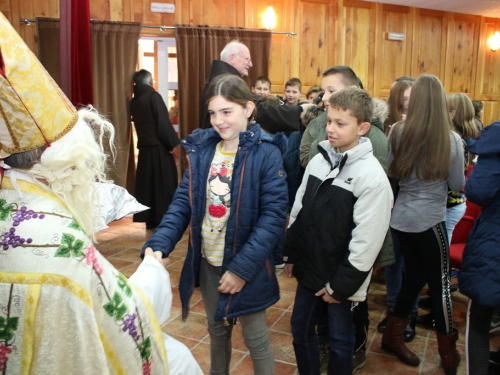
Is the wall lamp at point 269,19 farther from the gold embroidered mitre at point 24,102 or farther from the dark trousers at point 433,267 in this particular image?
the gold embroidered mitre at point 24,102

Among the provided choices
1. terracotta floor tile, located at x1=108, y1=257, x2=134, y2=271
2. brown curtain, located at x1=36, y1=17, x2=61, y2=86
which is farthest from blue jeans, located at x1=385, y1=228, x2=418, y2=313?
brown curtain, located at x1=36, y1=17, x2=61, y2=86

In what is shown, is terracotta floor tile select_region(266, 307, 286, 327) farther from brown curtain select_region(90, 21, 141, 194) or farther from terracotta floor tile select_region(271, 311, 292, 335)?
brown curtain select_region(90, 21, 141, 194)

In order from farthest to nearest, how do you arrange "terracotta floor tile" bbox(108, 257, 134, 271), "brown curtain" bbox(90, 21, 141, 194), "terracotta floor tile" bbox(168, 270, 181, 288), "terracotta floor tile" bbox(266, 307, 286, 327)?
"brown curtain" bbox(90, 21, 141, 194) → "terracotta floor tile" bbox(108, 257, 134, 271) → "terracotta floor tile" bbox(168, 270, 181, 288) → "terracotta floor tile" bbox(266, 307, 286, 327)

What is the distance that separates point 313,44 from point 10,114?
6377mm

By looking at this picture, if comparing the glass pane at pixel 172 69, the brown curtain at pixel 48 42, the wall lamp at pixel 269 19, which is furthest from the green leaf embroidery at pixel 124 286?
the wall lamp at pixel 269 19

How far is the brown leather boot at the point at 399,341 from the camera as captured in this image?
7.75ft

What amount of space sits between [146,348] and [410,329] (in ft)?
6.59

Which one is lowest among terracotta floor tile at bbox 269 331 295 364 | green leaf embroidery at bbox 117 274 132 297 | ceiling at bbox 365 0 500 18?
terracotta floor tile at bbox 269 331 295 364

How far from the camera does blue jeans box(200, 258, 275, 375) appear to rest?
5.79ft

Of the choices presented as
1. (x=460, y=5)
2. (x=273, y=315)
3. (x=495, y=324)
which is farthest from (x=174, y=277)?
(x=460, y=5)

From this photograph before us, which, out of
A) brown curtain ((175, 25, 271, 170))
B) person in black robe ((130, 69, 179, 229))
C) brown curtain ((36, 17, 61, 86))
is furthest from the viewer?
brown curtain ((175, 25, 271, 170))

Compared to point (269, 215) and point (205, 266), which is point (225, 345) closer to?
point (205, 266)

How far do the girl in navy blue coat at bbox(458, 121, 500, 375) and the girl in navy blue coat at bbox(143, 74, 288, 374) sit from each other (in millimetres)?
786

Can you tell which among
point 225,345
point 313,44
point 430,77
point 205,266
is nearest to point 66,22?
point 205,266
